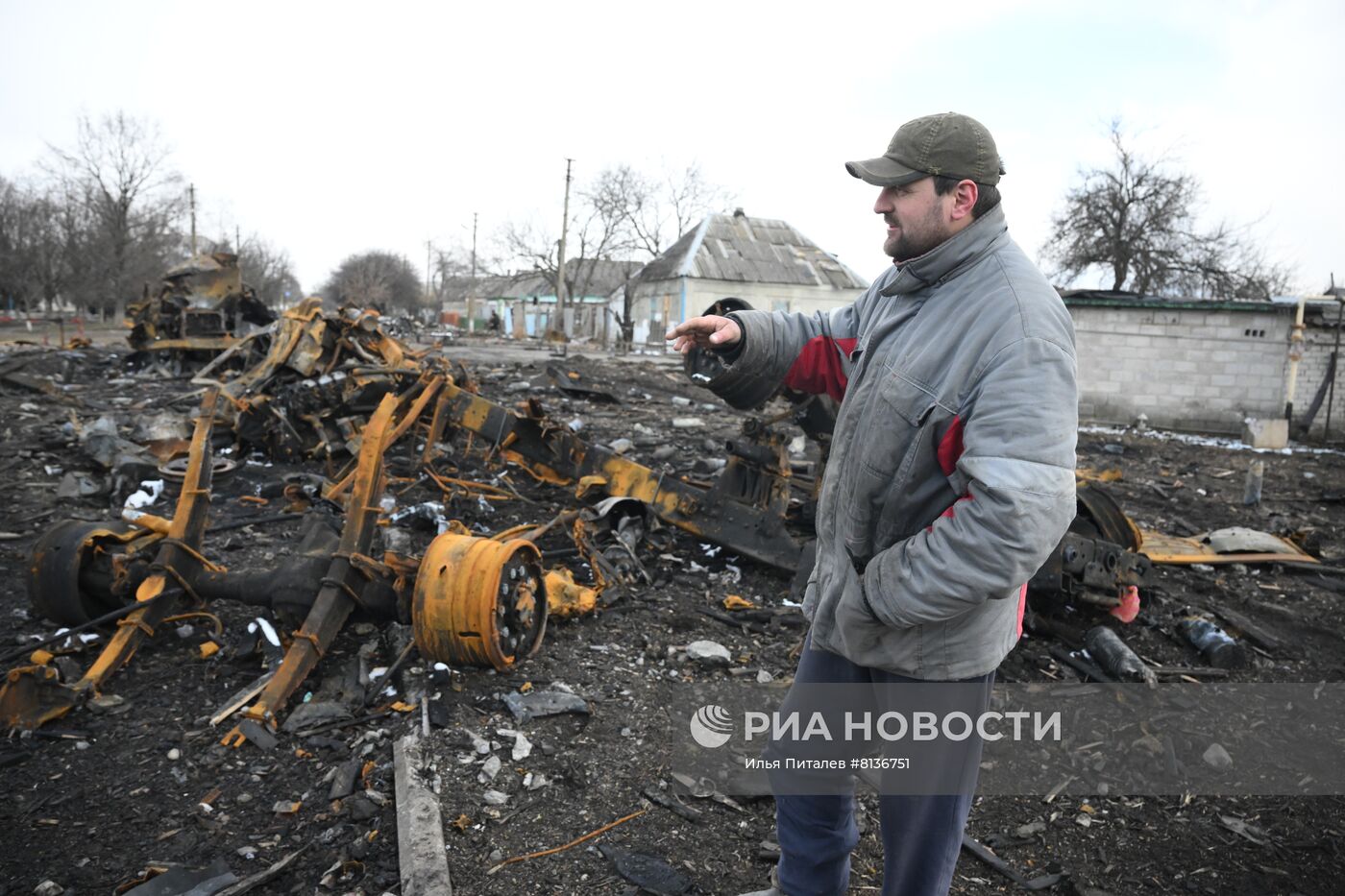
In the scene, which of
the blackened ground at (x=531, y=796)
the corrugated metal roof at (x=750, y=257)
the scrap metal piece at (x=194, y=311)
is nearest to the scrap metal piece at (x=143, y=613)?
the blackened ground at (x=531, y=796)

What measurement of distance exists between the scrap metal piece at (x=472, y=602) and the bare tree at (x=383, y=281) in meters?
50.5

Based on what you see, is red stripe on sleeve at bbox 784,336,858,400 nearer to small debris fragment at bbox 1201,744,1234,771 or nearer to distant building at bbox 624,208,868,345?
small debris fragment at bbox 1201,744,1234,771

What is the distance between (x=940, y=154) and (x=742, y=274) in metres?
33.5

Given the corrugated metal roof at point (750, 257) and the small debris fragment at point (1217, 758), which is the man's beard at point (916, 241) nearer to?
the small debris fragment at point (1217, 758)

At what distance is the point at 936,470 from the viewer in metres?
1.75

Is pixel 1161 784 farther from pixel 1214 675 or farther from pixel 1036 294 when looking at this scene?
pixel 1036 294

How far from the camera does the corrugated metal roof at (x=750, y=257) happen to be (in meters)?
34.4

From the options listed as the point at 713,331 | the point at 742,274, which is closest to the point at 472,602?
the point at 713,331

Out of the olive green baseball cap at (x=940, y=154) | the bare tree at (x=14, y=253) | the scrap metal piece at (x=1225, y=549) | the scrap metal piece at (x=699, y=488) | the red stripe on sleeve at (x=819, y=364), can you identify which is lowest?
the scrap metal piece at (x=1225, y=549)

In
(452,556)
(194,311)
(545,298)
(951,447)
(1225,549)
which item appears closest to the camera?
(951,447)

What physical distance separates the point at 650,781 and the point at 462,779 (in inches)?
27.2

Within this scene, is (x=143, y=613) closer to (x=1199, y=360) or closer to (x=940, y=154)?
(x=940, y=154)

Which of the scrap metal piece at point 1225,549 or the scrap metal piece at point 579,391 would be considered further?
the scrap metal piece at point 579,391

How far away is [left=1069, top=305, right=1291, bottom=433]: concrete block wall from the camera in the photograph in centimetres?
1573
